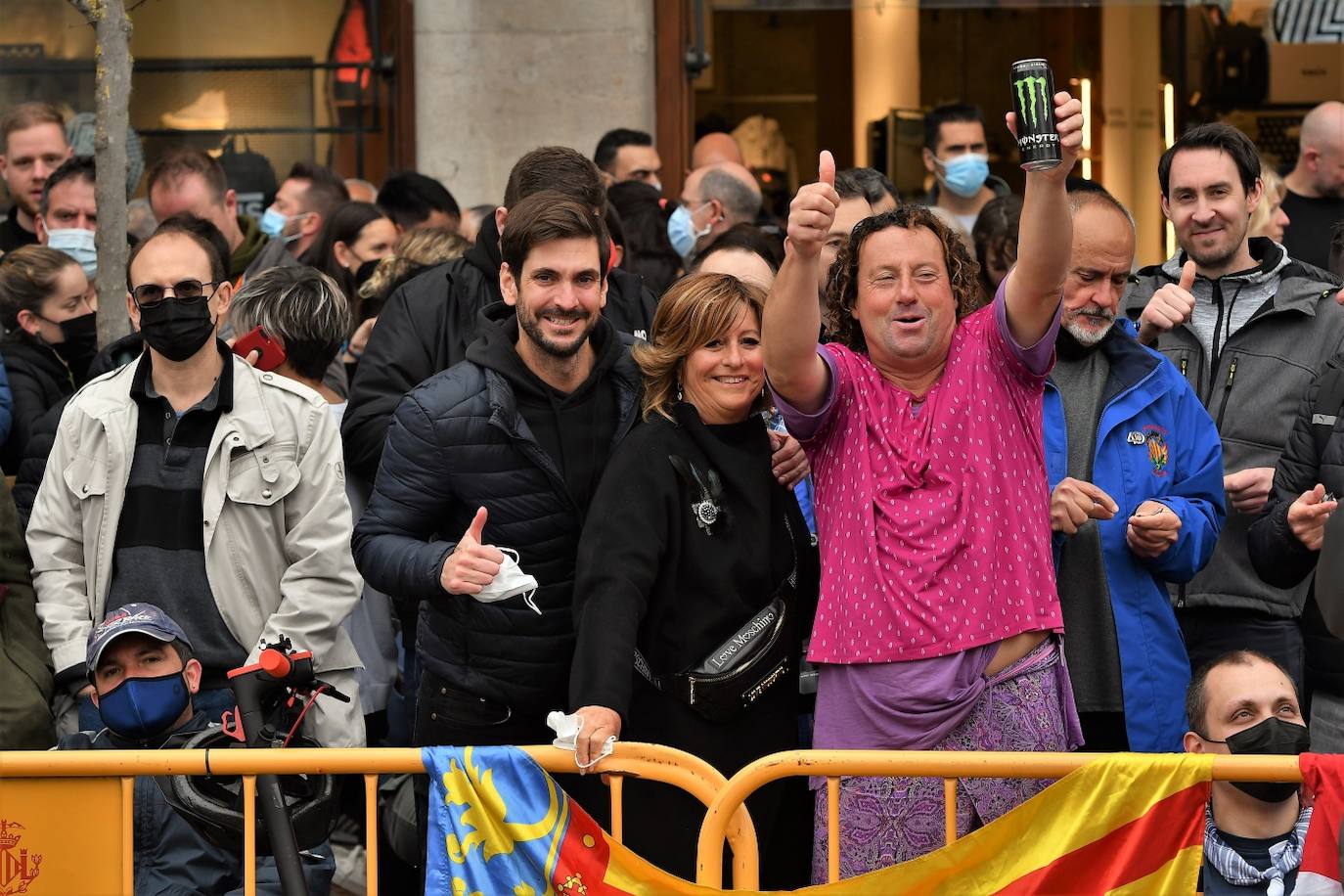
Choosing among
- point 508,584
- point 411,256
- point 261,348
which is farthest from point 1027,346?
point 411,256

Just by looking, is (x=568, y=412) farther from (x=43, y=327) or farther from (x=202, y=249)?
(x=43, y=327)

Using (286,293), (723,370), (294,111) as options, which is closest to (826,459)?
(723,370)

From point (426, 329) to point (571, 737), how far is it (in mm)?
2097

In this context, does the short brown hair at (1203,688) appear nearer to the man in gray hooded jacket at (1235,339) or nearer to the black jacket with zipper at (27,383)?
the man in gray hooded jacket at (1235,339)

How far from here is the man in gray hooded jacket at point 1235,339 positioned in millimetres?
5391

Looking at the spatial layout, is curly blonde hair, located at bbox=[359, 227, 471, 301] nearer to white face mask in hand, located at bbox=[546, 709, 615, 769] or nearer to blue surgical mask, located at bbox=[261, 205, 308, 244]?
blue surgical mask, located at bbox=[261, 205, 308, 244]

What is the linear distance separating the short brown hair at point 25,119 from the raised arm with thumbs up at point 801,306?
523 centimetres

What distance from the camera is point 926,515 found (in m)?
4.23

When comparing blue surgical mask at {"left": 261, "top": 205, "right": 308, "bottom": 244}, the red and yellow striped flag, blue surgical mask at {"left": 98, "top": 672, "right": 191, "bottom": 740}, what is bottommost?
the red and yellow striped flag

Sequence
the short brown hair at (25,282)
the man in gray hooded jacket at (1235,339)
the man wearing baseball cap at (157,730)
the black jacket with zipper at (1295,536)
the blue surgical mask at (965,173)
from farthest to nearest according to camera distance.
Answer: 1. the blue surgical mask at (965,173)
2. the short brown hair at (25,282)
3. the man in gray hooded jacket at (1235,339)
4. the black jacket with zipper at (1295,536)
5. the man wearing baseball cap at (157,730)

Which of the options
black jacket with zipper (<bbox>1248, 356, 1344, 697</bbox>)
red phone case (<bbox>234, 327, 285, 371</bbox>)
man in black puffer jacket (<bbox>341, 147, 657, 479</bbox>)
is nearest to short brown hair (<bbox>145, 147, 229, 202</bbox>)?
red phone case (<bbox>234, 327, 285, 371</bbox>)

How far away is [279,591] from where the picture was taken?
538 centimetres

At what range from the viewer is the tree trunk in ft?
21.0

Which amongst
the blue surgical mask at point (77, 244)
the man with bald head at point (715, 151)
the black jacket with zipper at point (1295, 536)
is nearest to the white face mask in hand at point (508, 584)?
the black jacket with zipper at point (1295, 536)
